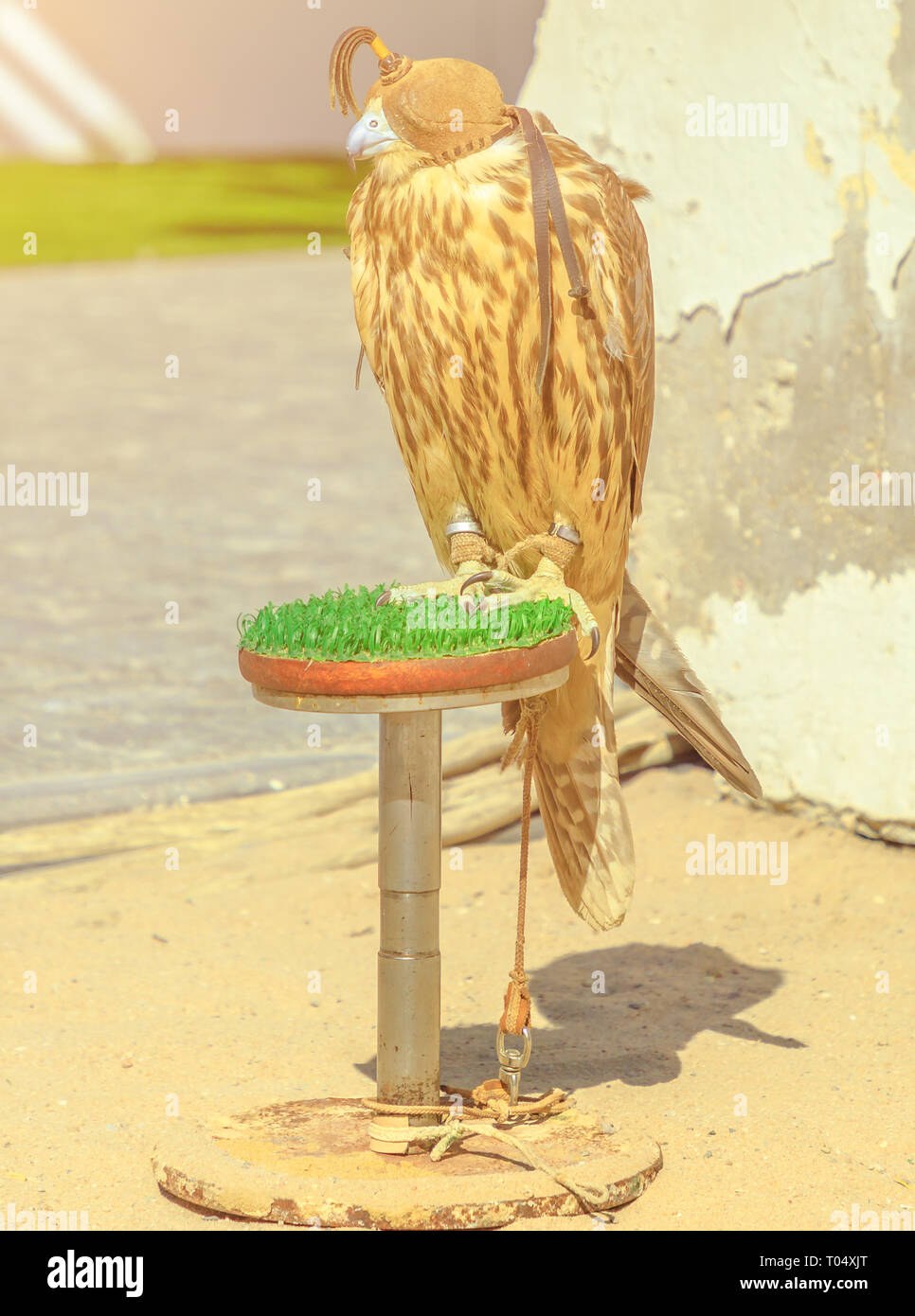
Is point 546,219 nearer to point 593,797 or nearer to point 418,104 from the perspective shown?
point 418,104

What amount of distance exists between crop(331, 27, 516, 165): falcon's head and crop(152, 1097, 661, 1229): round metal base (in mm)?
1737

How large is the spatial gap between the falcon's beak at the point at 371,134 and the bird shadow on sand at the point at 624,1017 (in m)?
1.90

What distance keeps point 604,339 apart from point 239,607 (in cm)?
488

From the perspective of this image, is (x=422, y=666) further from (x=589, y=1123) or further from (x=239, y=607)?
(x=239, y=607)

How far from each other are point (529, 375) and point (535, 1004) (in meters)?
1.76

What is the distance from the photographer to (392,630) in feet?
8.83

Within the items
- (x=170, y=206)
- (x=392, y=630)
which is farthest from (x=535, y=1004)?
(x=170, y=206)

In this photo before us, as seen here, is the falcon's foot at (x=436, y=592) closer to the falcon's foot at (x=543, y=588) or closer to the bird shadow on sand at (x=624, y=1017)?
the falcon's foot at (x=543, y=588)

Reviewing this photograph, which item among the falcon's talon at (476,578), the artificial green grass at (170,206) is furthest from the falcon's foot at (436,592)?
the artificial green grass at (170,206)

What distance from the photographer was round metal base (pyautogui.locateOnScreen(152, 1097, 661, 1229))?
2738 mm

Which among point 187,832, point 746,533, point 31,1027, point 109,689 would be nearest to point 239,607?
point 109,689

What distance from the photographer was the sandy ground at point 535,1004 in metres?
3.07

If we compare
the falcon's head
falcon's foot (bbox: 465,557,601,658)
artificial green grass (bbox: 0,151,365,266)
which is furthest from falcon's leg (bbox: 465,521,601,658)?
artificial green grass (bbox: 0,151,365,266)

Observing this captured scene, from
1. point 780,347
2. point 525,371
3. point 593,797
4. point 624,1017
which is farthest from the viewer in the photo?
point 780,347
